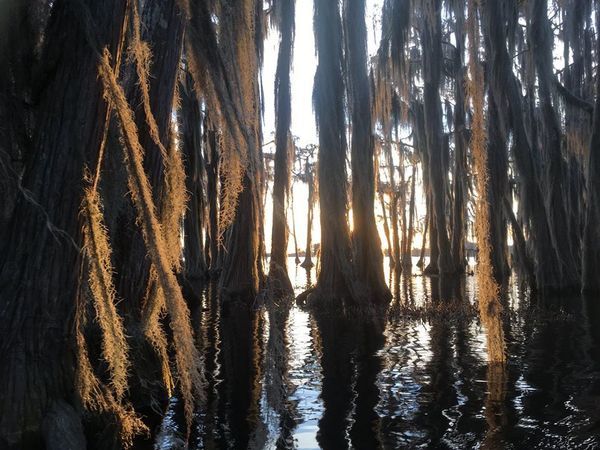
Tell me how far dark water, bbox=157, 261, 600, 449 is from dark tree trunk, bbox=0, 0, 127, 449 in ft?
3.61

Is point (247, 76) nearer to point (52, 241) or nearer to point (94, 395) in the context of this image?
point (52, 241)

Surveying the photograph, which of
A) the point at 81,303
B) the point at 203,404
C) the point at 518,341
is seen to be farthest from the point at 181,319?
the point at 518,341

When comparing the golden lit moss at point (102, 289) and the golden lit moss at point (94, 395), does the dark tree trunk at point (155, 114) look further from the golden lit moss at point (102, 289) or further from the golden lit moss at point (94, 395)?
the golden lit moss at point (102, 289)

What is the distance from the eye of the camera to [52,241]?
3.38m

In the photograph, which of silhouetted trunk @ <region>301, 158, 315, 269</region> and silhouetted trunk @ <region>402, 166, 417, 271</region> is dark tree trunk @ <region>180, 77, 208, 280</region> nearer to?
silhouetted trunk @ <region>402, 166, 417, 271</region>

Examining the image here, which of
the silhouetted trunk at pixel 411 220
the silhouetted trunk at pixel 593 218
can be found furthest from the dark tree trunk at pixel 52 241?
the silhouetted trunk at pixel 411 220

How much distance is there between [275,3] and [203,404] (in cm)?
1358

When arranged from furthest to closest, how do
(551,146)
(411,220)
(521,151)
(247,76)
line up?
1. (411,220)
2. (551,146)
3. (521,151)
4. (247,76)

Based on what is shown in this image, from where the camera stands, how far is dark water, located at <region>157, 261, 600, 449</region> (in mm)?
4074

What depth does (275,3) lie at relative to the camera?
53.4 ft

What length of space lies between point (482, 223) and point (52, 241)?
3501mm

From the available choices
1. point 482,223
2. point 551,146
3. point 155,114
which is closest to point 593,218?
point 551,146

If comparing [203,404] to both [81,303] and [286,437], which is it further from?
[81,303]

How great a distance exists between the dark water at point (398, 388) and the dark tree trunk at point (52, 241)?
110 cm
